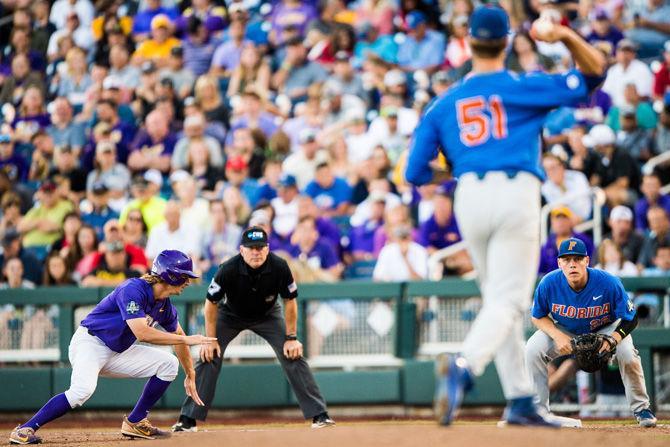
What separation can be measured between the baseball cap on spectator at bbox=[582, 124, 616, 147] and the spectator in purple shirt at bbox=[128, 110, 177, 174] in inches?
222

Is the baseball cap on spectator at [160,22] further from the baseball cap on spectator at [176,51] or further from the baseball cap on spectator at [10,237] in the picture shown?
the baseball cap on spectator at [10,237]

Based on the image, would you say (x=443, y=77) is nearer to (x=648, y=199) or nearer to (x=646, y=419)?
(x=648, y=199)

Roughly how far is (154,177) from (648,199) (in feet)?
20.7

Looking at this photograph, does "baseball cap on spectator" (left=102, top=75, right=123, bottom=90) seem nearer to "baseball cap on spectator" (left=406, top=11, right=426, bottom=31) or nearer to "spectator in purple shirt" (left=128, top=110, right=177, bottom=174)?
"spectator in purple shirt" (left=128, top=110, right=177, bottom=174)

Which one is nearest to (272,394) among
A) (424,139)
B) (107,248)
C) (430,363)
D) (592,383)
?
(430,363)

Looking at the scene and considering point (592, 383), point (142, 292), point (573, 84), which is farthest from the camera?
point (592, 383)

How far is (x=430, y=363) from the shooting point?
1230 centimetres

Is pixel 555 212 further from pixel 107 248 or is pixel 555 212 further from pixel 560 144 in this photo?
pixel 107 248

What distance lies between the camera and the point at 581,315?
30.1 ft

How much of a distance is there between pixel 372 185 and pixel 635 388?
17.4 ft

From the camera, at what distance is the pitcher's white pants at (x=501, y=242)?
6176 mm

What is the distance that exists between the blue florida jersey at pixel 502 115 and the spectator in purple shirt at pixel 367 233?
23.1 ft

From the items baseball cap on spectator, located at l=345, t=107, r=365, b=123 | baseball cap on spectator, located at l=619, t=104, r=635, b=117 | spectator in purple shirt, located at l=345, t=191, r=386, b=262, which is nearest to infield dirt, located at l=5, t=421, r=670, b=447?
spectator in purple shirt, located at l=345, t=191, r=386, b=262

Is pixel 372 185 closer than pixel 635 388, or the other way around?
pixel 635 388
